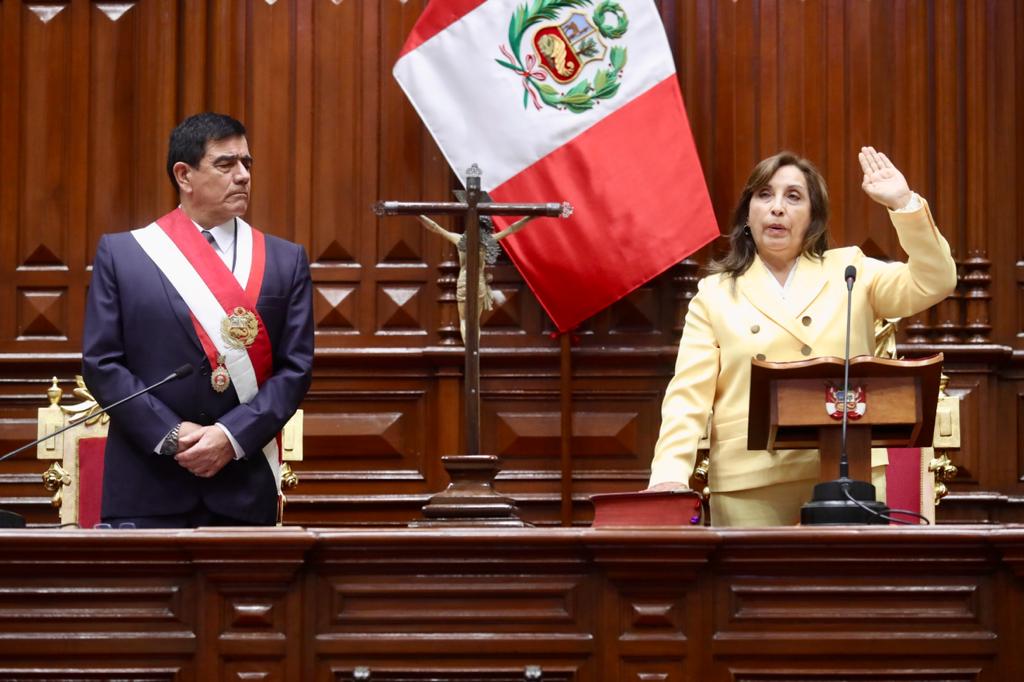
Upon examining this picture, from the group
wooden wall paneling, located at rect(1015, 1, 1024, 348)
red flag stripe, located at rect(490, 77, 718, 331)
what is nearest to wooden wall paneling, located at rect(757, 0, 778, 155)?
red flag stripe, located at rect(490, 77, 718, 331)

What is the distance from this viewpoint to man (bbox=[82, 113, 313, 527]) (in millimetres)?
3412

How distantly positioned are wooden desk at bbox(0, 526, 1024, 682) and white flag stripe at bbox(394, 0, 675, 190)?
248 centimetres

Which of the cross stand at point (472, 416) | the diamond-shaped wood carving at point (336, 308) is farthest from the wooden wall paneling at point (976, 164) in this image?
the diamond-shaped wood carving at point (336, 308)

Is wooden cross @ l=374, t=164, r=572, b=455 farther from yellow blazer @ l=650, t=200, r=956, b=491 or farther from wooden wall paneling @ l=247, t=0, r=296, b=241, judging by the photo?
wooden wall paneling @ l=247, t=0, r=296, b=241

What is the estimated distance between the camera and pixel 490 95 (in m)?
5.12

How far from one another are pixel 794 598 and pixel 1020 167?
9.58 feet

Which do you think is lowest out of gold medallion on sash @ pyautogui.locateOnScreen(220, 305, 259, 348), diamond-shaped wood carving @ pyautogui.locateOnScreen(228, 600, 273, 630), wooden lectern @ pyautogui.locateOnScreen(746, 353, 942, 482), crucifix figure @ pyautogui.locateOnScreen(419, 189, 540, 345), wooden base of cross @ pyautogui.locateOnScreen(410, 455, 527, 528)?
diamond-shaped wood carving @ pyautogui.locateOnScreen(228, 600, 273, 630)

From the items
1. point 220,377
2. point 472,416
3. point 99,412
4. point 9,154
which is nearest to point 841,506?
point 472,416

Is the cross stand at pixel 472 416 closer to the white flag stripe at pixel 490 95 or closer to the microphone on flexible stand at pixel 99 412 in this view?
the microphone on flexible stand at pixel 99 412

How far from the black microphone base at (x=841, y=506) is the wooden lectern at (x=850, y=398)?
159 mm

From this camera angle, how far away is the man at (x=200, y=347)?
3412 mm

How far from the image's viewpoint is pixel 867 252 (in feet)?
17.1

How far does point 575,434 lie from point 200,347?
6.15 ft

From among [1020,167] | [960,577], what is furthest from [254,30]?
[960,577]
